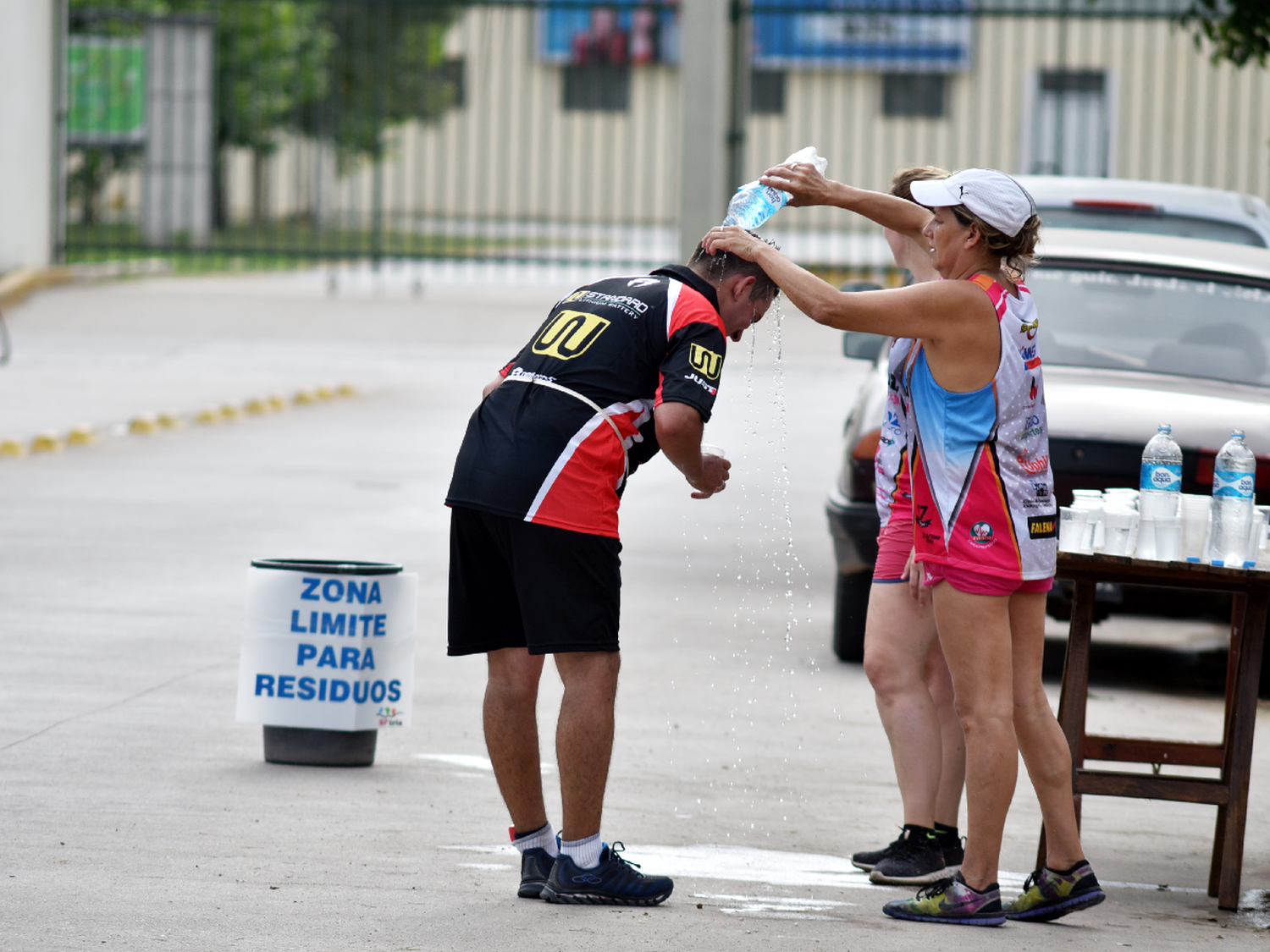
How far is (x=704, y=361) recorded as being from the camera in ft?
14.5

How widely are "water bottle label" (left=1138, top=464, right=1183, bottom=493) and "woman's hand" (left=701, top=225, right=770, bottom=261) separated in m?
1.24

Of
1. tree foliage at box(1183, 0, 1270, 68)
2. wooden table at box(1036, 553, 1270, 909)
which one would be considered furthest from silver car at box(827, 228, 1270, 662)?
wooden table at box(1036, 553, 1270, 909)

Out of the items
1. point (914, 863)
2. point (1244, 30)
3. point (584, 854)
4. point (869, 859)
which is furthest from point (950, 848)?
point (1244, 30)

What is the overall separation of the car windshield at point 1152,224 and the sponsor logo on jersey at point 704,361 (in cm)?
414

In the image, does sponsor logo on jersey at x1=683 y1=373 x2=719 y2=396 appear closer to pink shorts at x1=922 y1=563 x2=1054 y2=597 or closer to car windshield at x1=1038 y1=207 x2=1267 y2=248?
pink shorts at x1=922 y1=563 x2=1054 y2=597

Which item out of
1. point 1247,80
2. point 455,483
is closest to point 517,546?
point 455,483

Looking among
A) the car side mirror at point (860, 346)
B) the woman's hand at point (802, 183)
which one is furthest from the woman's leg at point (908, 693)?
the car side mirror at point (860, 346)

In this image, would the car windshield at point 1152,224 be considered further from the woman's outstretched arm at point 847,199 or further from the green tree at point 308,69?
the green tree at point 308,69

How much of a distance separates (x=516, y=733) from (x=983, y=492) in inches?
53.1

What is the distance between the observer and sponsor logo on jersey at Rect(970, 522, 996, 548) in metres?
A: 4.36

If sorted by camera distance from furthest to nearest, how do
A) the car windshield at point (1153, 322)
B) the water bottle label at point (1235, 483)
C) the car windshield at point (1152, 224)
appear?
the car windshield at point (1152, 224) → the car windshield at point (1153, 322) → the water bottle label at point (1235, 483)

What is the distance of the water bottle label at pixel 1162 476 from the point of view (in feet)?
15.6

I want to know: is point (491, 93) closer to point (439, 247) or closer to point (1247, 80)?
point (439, 247)

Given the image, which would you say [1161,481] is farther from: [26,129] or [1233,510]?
[26,129]
